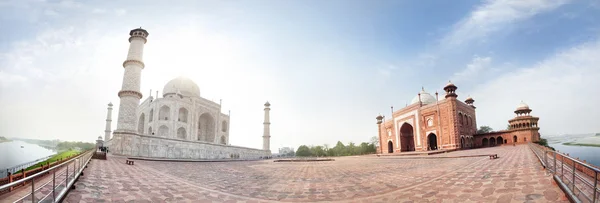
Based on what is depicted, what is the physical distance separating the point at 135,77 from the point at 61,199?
17.4 m

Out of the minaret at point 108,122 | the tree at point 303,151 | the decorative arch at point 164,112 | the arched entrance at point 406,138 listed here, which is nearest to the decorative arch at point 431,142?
the arched entrance at point 406,138

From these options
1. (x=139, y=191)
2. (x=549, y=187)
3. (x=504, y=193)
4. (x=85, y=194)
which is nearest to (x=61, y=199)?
(x=85, y=194)

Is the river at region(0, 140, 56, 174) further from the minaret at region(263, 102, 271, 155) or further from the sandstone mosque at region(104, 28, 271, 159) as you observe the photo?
the minaret at region(263, 102, 271, 155)

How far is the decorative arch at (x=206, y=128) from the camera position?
3667cm

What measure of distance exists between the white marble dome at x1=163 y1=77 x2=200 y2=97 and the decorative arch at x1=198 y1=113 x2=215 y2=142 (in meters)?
3.45

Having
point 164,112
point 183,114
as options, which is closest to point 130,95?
point 164,112

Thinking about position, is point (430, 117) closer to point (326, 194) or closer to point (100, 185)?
point (326, 194)

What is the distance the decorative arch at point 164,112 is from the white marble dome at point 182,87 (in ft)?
9.48

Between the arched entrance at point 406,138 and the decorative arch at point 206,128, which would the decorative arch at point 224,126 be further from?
the arched entrance at point 406,138

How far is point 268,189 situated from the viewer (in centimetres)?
656

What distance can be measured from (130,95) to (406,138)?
30.5m

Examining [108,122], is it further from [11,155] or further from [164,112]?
[11,155]

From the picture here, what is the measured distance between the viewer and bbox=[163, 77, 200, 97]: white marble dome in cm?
3509

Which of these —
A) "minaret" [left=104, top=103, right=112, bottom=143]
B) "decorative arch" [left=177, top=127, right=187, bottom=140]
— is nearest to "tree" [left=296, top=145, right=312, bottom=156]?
"decorative arch" [left=177, top=127, right=187, bottom=140]
